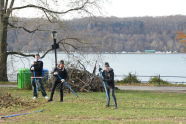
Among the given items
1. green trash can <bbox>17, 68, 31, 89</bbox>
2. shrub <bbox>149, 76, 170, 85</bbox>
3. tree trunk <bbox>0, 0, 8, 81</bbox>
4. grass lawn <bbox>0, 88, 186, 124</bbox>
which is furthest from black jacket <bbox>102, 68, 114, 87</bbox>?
shrub <bbox>149, 76, 170, 85</bbox>

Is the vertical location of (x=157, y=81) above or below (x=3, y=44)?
below

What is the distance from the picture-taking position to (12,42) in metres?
36.0

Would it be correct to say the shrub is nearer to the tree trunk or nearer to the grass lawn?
the tree trunk

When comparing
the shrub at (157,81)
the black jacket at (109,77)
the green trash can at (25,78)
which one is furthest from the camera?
the shrub at (157,81)

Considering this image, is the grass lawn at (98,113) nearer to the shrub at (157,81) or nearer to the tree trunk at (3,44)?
the tree trunk at (3,44)

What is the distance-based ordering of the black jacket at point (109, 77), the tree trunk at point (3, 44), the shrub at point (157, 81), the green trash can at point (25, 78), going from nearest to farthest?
the black jacket at point (109, 77) < the green trash can at point (25, 78) < the tree trunk at point (3, 44) < the shrub at point (157, 81)

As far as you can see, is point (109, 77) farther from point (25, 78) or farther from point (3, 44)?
point (3, 44)

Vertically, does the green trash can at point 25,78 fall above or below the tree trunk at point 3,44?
below

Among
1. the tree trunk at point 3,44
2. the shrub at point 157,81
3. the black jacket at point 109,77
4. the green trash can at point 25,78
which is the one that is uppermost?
the tree trunk at point 3,44

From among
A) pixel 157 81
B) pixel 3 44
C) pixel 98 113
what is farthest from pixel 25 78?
pixel 157 81

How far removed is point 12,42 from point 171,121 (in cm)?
2381

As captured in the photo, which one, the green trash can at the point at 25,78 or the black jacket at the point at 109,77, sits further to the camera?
the green trash can at the point at 25,78

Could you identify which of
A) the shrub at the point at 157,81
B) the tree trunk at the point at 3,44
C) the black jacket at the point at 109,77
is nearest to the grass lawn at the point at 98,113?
the black jacket at the point at 109,77

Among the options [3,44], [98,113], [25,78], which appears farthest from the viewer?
[3,44]
